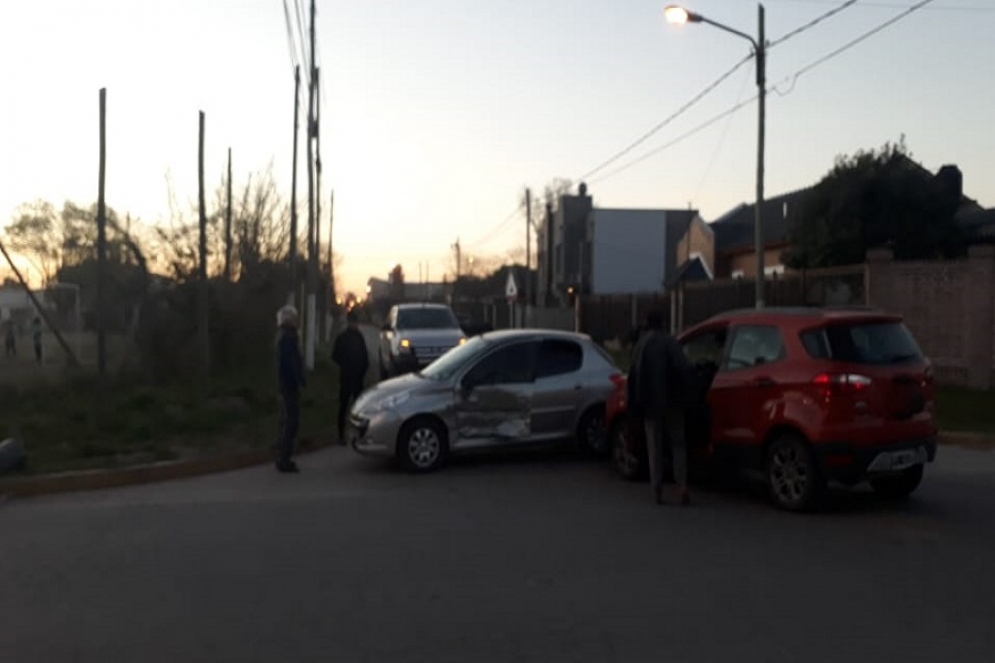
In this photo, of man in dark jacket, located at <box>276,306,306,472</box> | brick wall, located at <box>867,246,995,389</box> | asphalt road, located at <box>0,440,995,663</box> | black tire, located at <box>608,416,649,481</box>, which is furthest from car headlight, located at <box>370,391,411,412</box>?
brick wall, located at <box>867,246,995,389</box>

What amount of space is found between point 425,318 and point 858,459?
66.5ft

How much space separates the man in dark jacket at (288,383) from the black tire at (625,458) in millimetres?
3740

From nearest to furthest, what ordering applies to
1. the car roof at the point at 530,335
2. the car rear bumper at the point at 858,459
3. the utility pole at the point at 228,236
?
the car rear bumper at the point at 858,459 < the car roof at the point at 530,335 < the utility pole at the point at 228,236

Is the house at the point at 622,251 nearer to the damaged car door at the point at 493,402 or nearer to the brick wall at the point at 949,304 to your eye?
the brick wall at the point at 949,304

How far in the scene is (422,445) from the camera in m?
14.0

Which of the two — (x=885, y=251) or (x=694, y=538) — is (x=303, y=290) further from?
(x=694, y=538)

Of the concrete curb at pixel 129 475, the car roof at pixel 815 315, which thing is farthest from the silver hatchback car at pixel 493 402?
the car roof at pixel 815 315

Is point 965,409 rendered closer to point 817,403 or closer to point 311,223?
point 817,403

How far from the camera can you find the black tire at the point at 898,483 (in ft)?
37.7

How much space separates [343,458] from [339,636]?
855cm

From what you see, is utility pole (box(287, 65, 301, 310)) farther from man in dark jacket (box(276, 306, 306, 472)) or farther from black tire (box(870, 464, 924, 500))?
black tire (box(870, 464, 924, 500))

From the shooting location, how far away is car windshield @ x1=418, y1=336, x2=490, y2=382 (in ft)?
47.1

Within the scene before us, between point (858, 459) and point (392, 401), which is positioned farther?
point (392, 401)

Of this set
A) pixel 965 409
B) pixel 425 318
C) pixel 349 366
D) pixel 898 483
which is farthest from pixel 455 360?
pixel 425 318
